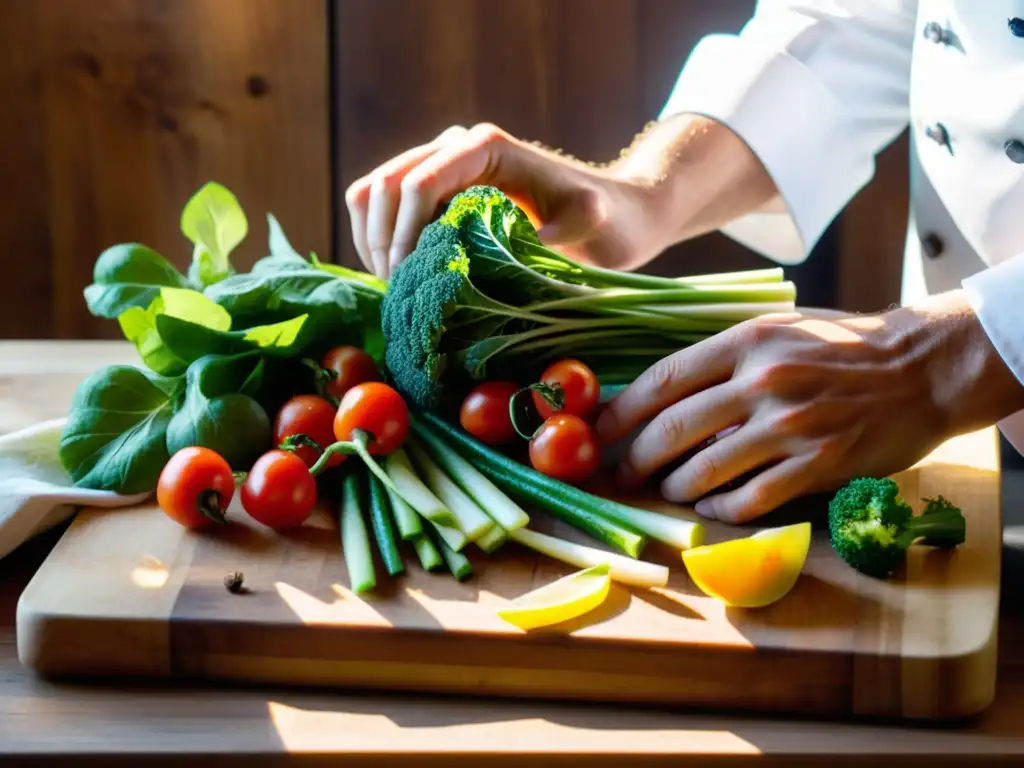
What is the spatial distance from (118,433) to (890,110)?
114 cm

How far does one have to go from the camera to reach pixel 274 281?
4.52 feet

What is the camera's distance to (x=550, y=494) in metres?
1.19

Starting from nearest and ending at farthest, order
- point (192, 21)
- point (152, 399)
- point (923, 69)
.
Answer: point (152, 399), point (923, 69), point (192, 21)

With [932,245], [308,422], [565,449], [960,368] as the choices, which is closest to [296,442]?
[308,422]

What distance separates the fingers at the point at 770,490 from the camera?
3.74ft

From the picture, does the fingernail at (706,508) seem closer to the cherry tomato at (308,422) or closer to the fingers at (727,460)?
the fingers at (727,460)

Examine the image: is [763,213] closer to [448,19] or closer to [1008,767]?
[448,19]

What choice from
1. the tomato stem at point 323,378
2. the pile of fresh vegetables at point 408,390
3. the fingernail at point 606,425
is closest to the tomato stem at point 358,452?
the pile of fresh vegetables at point 408,390

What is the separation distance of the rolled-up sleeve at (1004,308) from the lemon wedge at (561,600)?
423mm

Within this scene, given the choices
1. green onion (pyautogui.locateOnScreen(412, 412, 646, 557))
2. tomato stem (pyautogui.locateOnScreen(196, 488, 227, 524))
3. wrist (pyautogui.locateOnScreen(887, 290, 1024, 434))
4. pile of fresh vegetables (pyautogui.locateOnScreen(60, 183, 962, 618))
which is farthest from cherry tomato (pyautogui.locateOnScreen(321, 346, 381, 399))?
wrist (pyautogui.locateOnScreen(887, 290, 1024, 434))

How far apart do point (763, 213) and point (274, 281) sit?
2.61ft

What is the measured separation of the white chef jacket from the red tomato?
46 cm

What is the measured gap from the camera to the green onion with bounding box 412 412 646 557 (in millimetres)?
1119

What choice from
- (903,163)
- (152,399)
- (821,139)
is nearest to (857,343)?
(821,139)
